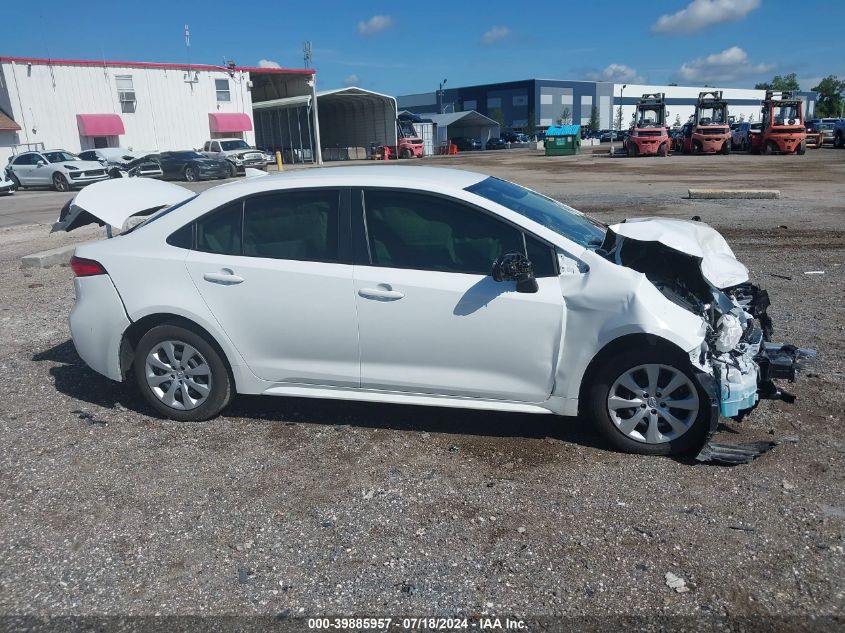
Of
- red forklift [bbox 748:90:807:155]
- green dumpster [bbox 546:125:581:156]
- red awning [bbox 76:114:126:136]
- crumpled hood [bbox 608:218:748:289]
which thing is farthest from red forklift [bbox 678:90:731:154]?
crumpled hood [bbox 608:218:748:289]

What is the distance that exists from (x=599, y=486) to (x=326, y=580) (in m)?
1.62

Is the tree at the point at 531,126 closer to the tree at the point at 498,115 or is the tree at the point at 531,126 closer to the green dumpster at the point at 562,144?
the tree at the point at 498,115

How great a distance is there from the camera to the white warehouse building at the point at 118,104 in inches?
1468

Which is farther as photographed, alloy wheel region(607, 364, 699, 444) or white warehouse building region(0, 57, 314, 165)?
white warehouse building region(0, 57, 314, 165)

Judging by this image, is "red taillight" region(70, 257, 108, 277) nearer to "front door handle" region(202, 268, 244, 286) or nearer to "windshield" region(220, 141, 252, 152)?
"front door handle" region(202, 268, 244, 286)

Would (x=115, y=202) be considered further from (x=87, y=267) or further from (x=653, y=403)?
(x=653, y=403)

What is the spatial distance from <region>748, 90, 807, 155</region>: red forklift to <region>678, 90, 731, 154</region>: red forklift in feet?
5.84

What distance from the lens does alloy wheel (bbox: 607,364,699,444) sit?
4.01m

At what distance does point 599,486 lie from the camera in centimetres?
386

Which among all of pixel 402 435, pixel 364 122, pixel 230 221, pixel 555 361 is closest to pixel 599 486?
pixel 555 361

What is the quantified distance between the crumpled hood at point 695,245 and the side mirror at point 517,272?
2.35 feet

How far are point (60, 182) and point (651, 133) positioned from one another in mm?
31882

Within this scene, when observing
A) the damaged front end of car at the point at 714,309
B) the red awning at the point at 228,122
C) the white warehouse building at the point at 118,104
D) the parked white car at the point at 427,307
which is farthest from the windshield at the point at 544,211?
the red awning at the point at 228,122

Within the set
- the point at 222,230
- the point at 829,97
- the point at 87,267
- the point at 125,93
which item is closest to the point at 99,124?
the point at 125,93
